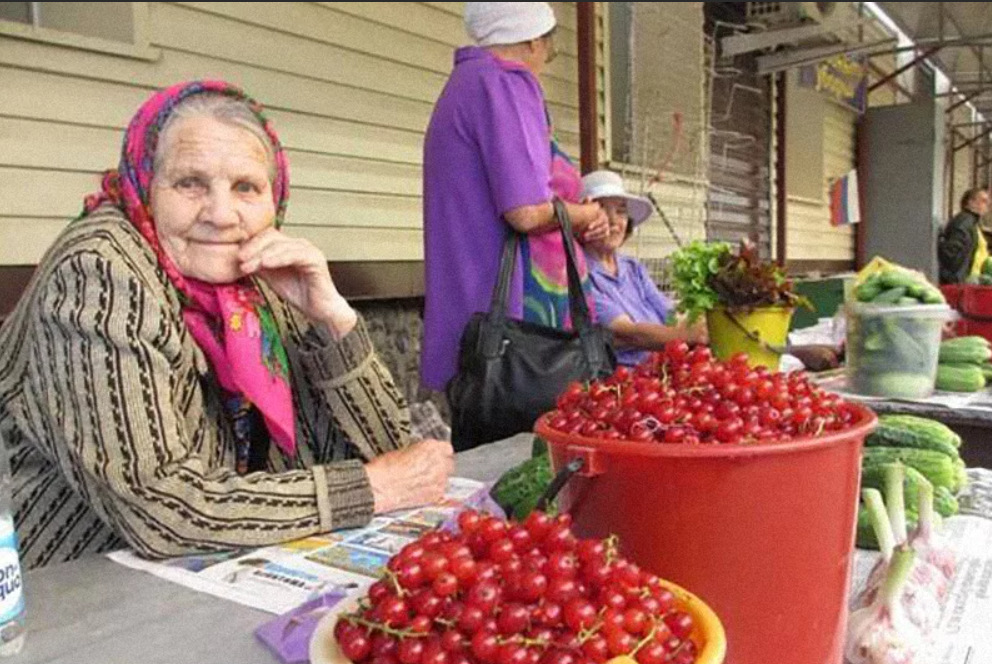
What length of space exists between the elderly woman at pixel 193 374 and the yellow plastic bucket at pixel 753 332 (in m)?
0.90

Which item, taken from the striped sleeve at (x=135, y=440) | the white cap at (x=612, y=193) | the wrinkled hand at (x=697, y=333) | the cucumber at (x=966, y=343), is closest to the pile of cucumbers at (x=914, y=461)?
the striped sleeve at (x=135, y=440)

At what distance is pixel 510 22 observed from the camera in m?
2.34

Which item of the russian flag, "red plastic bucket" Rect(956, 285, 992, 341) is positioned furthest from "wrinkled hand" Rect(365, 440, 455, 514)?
the russian flag

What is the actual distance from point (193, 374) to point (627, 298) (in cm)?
216

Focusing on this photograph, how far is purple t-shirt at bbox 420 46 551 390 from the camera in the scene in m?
2.18

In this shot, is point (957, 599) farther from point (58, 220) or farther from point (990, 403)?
point (58, 220)

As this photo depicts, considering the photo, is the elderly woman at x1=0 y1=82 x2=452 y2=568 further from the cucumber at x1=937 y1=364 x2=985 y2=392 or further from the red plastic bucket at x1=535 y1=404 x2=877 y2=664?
the cucumber at x1=937 y1=364 x2=985 y2=392

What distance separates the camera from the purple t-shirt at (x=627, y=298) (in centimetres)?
304

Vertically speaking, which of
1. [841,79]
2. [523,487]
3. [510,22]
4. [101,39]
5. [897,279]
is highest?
[841,79]

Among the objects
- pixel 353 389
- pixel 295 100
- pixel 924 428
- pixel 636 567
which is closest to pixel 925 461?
pixel 924 428

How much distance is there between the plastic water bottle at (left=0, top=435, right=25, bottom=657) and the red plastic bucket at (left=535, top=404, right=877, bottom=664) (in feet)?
1.79

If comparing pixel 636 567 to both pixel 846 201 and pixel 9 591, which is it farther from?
pixel 846 201

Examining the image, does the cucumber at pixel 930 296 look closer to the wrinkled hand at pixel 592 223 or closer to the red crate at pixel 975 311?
the red crate at pixel 975 311

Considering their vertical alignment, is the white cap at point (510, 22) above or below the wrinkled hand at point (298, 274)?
above
